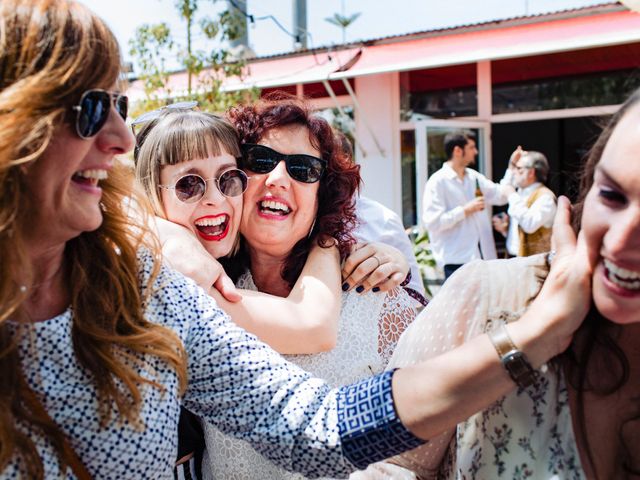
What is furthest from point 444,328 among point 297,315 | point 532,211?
point 532,211

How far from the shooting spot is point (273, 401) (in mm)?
1356

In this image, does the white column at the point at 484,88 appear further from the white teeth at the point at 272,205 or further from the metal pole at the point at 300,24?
the white teeth at the point at 272,205

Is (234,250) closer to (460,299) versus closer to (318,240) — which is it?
(318,240)

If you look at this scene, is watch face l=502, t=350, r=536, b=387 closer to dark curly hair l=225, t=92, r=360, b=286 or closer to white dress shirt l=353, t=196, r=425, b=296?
dark curly hair l=225, t=92, r=360, b=286

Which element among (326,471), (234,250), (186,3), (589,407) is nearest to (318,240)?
(234,250)

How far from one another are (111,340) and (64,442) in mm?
212

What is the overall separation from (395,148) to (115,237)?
8.05 m

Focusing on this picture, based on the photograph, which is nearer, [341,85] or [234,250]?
[234,250]

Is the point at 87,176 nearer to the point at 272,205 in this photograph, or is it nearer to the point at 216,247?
the point at 216,247

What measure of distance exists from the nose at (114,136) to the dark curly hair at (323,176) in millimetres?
941

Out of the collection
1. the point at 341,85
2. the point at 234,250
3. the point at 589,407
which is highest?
the point at 341,85

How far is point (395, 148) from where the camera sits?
9.19 metres

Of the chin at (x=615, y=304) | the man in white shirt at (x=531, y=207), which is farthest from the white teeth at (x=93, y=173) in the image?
the man in white shirt at (x=531, y=207)

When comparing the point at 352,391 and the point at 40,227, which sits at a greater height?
the point at 40,227
